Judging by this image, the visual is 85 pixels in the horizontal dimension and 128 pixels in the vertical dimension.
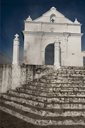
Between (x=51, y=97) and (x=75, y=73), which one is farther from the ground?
(x=75, y=73)

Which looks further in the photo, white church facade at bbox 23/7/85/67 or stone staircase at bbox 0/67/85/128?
white church facade at bbox 23/7/85/67

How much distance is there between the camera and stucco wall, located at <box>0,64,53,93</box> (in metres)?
6.64

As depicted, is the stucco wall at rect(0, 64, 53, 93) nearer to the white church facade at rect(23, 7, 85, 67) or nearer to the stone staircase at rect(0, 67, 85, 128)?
the stone staircase at rect(0, 67, 85, 128)

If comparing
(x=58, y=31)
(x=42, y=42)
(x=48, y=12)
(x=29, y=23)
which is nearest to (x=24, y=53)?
(x=42, y=42)

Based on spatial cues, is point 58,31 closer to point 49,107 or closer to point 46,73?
point 46,73

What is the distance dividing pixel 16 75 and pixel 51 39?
7.74 m

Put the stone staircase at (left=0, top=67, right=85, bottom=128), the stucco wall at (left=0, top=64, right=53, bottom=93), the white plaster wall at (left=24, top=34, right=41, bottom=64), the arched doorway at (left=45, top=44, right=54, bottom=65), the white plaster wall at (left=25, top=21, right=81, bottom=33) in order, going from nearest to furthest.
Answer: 1. the stone staircase at (left=0, top=67, right=85, bottom=128)
2. the stucco wall at (left=0, top=64, right=53, bottom=93)
3. the white plaster wall at (left=24, top=34, right=41, bottom=64)
4. the white plaster wall at (left=25, top=21, right=81, bottom=33)
5. the arched doorway at (left=45, top=44, right=54, bottom=65)

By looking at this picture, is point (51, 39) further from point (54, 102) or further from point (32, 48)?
point (54, 102)

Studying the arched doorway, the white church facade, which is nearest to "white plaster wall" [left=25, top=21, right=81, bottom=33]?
the white church facade

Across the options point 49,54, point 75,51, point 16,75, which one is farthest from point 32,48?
point 16,75

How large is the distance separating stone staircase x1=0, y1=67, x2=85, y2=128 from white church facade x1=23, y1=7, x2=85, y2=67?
253 inches

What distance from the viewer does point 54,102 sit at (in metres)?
4.36

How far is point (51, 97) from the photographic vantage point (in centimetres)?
455

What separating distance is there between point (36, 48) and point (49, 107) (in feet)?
30.7
